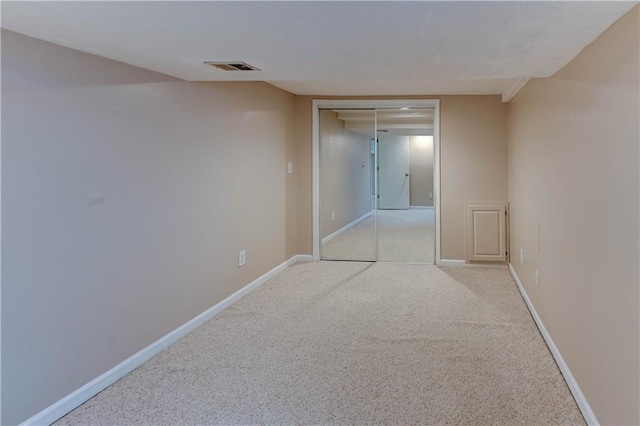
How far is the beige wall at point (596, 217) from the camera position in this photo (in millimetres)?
1353

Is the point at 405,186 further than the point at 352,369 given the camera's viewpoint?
Yes

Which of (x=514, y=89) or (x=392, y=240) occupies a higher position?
(x=514, y=89)

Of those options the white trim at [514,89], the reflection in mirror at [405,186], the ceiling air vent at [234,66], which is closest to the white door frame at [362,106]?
the reflection in mirror at [405,186]

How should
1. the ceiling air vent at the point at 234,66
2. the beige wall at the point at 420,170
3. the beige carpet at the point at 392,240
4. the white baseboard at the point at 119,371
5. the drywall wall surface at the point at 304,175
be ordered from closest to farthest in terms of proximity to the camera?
1. the white baseboard at the point at 119,371
2. the ceiling air vent at the point at 234,66
3. the drywall wall surface at the point at 304,175
4. the beige carpet at the point at 392,240
5. the beige wall at the point at 420,170

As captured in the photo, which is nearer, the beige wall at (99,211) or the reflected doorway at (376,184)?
the beige wall at (99,211)

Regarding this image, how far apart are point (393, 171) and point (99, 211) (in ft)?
14.8

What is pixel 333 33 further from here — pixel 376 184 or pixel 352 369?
pixel 376 184

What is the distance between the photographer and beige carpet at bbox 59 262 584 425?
1.83 meters

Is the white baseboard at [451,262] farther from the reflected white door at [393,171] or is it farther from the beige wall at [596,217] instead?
the beige wall at [596,217]

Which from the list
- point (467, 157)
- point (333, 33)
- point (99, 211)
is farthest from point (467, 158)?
point (99, 211)

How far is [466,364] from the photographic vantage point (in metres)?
2.27

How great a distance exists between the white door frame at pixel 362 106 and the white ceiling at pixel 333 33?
2374 millimetres

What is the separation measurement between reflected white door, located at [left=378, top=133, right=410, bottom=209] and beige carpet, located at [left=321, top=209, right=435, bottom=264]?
0.17 meters

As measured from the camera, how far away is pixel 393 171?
5.89 m
